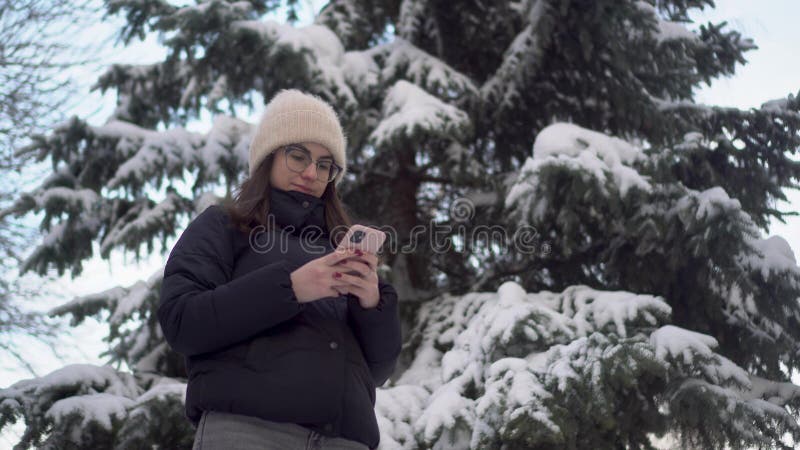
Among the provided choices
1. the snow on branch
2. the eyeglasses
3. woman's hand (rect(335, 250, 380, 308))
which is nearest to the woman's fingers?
woman's hand (rect(335, 250, 380, 308))

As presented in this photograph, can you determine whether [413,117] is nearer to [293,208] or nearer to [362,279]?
[293,208]

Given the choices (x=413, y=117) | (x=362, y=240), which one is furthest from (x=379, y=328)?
(x=413, y=117)

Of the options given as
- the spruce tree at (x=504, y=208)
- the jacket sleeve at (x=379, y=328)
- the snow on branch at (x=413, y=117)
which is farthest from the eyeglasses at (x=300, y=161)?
the snow on branch at (x=413, y=117)

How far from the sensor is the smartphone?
162cm

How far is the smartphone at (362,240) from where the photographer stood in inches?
63.8

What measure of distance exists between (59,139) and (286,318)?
4.13 m

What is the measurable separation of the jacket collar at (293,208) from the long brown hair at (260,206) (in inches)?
1.0

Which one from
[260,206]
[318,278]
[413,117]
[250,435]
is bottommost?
[413,117]

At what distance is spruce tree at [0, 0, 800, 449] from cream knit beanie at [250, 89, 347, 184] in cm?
197

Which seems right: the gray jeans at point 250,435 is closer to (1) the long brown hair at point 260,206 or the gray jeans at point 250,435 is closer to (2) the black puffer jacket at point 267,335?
(2) the black puffer jacket at point 267,335

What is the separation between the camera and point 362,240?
1.63 meters

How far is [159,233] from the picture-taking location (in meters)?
5.16

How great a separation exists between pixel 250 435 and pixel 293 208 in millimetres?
639

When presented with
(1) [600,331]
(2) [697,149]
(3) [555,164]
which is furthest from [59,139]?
(2) [697,149]
